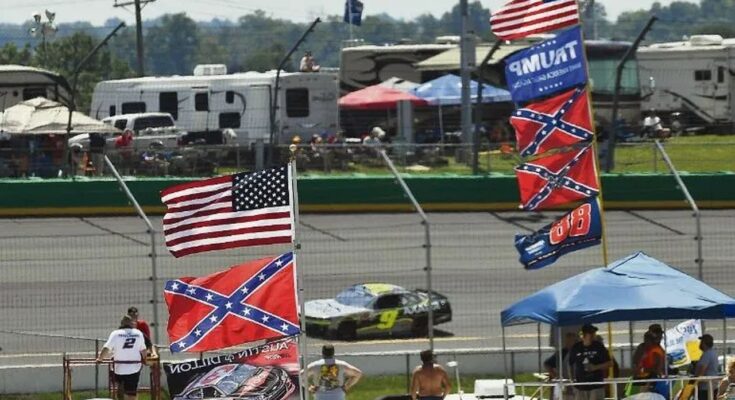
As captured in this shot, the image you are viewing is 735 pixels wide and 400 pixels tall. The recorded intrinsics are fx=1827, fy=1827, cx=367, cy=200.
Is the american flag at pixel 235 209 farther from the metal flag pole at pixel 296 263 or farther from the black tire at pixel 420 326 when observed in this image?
the black tire at pixel 420 326

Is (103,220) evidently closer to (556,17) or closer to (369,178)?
(369,178)

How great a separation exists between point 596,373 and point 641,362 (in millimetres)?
634

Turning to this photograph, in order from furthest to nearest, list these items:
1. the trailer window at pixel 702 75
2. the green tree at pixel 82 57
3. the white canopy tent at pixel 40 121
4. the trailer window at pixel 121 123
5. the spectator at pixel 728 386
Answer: the green tree at pixel 82 57, the trailer window at pixel 702 75, the trailer window at pixel 121 123, the white canopy tent at pixel 40 121, the spectator at pixel 728 386

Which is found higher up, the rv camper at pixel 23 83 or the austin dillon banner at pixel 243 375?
the rv camper at pixel 23 83

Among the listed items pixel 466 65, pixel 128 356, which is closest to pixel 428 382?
pixel 128 356

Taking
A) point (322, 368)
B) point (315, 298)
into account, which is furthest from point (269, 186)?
point (315, 298)

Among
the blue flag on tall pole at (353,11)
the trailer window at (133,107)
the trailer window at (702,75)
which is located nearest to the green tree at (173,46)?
the blue flag on tall pole at (353,11)

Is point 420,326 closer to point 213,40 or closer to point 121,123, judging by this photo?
point 121,123

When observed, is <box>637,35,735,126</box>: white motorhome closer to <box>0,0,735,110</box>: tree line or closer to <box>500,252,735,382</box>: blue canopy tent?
<box>0,0,735,110</box>: tree line

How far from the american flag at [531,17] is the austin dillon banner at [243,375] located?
5.07 meters

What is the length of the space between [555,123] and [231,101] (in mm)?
21836

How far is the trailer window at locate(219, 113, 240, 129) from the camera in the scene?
39344 millimetres

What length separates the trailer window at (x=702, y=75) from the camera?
44969 millimetres

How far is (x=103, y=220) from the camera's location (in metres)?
27.9
